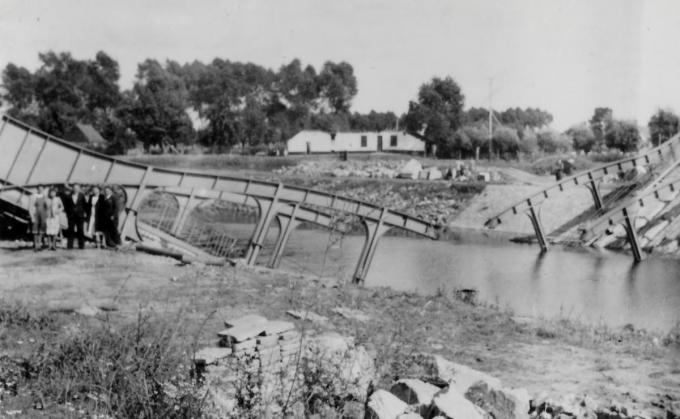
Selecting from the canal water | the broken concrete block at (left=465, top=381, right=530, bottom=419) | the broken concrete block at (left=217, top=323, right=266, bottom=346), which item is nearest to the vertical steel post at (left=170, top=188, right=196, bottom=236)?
the canal water

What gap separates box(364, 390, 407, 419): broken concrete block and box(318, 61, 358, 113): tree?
95.7 m

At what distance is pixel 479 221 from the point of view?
44062 mm

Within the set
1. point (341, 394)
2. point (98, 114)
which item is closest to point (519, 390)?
point (341, 394)

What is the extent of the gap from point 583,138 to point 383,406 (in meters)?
80.1

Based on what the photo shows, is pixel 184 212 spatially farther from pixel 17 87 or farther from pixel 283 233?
pixel 17 87

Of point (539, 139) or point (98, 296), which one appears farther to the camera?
point (539, 139)

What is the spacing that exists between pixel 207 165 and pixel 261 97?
31660mm

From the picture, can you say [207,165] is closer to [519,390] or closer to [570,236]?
[570,236]

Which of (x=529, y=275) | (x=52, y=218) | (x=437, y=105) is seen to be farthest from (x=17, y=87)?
(x=529, y=275)

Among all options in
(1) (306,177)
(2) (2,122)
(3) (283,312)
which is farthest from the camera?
(1) (306,177)

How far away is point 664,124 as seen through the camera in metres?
64.8

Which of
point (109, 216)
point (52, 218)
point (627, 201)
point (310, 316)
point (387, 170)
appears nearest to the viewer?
point (310, 316)

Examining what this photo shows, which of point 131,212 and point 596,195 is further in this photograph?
point 596,195

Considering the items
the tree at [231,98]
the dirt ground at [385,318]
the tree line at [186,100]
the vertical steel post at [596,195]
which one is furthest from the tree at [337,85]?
the dirt ground at [385,318]
